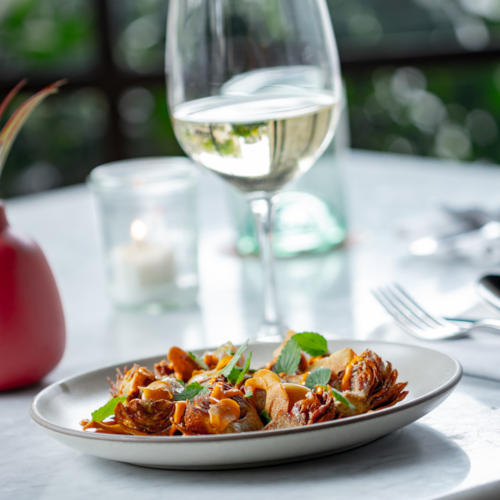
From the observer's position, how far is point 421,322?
0.76 metres

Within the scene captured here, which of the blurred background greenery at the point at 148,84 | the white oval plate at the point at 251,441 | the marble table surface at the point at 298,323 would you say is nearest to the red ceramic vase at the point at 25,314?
the marble table surface at the point at 298,323

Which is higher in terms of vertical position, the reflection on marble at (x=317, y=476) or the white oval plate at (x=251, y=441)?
the white oval plate at (x=251, y=441)

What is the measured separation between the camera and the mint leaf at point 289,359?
1.90 feet

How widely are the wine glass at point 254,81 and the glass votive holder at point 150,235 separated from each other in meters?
0.24

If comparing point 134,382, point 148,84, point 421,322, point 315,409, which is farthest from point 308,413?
point 148,84

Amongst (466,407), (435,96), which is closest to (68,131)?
(435,96)

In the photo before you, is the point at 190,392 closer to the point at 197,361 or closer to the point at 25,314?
the point at 197,361

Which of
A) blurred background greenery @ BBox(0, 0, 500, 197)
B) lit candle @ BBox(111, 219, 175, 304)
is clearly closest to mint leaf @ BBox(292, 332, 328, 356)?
lit candle @ BBox(111, 219, 175, 304)

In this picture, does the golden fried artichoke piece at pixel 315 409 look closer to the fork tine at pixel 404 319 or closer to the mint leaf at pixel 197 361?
the mint leaf at pixel 197 361

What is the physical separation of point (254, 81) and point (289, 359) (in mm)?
286

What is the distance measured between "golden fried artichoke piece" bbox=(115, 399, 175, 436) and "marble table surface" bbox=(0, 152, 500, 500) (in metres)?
0.03

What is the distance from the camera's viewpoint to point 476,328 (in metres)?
0.71

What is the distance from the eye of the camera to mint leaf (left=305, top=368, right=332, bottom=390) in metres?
0.54

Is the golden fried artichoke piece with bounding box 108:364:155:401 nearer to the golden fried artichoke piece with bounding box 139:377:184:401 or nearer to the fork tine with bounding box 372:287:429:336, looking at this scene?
the golden fried artichoke piece with bounding box 139:377:184:401
